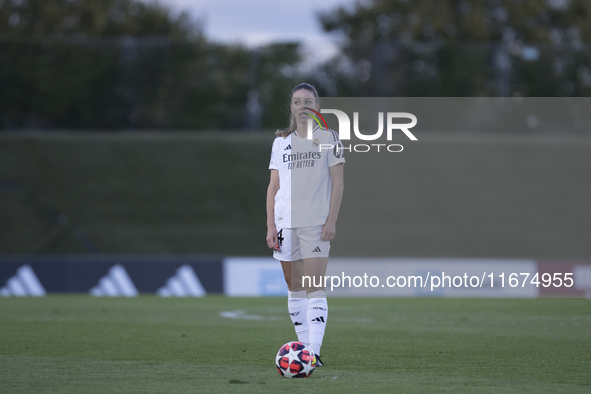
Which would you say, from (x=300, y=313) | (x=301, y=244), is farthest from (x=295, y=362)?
(x=301, y=244)

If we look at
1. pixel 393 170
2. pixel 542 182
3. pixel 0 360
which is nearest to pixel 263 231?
pixel 393 170

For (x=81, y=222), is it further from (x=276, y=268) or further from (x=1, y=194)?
(x=276, y=268)

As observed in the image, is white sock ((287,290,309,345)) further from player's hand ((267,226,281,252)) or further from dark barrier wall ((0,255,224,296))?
dark barrier wall ((0,255,224,296))

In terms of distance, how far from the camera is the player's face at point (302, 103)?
6.11m

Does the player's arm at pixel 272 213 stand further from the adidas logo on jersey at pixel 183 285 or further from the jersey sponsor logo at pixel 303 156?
the adidas logo on jersey at pixel 183 285

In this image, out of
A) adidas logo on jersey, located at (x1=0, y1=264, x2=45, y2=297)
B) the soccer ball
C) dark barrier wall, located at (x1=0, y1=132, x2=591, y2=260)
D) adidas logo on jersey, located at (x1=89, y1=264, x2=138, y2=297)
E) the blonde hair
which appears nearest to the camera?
the soccer ball

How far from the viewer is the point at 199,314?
11188 millimetres

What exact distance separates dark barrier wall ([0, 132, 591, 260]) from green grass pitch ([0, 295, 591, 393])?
26.9 ft

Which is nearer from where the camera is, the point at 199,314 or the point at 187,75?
the point at 199,314

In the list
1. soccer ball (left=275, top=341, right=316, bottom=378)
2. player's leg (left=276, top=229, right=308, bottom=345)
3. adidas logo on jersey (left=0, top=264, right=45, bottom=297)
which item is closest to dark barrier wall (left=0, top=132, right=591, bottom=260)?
adidas logo on jersey (left=0, top=264, right=45, bottom=297)

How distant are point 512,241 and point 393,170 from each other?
341 cm

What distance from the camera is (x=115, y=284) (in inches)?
634

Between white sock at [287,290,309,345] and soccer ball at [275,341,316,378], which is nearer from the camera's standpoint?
soccer ball at [275,341,316,378]

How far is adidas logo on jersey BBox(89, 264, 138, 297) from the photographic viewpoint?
16062mm
